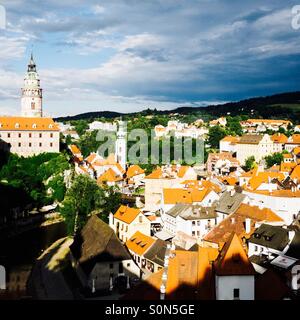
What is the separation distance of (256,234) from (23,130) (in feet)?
93.6

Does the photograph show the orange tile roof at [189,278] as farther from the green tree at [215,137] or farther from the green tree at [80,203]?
the green tree at [215,137]

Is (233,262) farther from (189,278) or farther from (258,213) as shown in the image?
(258,213)

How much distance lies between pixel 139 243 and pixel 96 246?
9.70 ft

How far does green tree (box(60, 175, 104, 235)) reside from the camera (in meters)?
26.5

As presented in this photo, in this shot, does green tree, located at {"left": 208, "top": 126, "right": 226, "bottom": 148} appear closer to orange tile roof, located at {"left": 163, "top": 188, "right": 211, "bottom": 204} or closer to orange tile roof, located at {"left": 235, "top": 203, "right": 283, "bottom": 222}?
orange tile roof, located at {"left": 163, "top": 188, "right": 211, "bottom": 204}

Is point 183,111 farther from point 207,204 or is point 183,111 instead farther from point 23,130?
point 207,204

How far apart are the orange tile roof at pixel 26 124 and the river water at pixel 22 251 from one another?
13605 mm

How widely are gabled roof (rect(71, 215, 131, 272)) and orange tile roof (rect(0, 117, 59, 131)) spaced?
76.2ft

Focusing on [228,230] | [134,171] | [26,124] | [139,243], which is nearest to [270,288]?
[228,230]

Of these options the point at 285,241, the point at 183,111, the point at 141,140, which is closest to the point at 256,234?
the point at 285,241

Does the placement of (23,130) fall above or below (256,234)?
above
